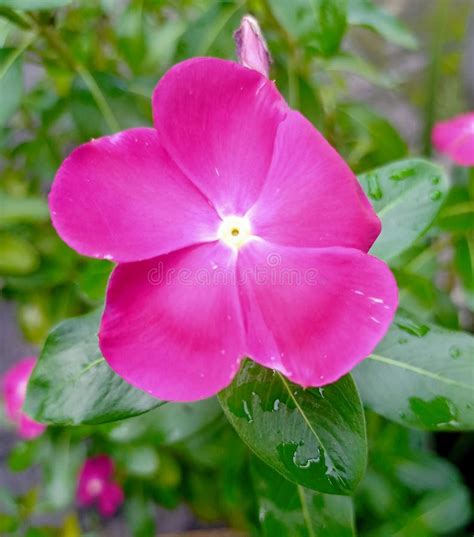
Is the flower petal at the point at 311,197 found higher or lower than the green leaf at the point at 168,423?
higher

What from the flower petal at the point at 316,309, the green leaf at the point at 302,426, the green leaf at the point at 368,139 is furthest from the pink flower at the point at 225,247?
the green leaf at the point at 368,139

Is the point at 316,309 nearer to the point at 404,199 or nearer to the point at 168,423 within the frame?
the point at 404,199

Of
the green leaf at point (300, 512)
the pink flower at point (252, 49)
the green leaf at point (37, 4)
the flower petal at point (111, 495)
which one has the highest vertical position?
the green leaf at point (37, 4)


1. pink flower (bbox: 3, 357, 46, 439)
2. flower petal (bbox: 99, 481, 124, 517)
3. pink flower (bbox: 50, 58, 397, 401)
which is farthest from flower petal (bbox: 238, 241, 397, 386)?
flower petal (bbox: 99, 481, 124, 517)

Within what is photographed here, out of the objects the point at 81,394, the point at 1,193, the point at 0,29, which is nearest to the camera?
the point at 81,394

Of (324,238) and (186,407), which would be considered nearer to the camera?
(324,238)

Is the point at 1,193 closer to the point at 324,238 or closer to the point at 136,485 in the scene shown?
the point at 136,485

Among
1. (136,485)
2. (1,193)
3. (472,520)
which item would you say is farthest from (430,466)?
(1,193)

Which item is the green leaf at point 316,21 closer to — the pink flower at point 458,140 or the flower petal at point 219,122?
the pink flower at point 458,140
